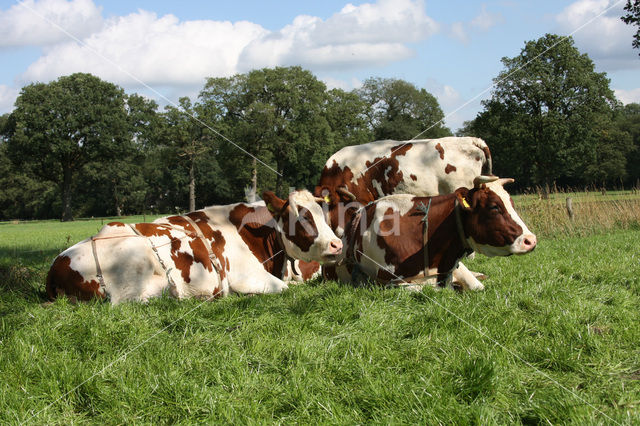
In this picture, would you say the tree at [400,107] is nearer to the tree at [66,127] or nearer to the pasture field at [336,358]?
the tree at [66,127]

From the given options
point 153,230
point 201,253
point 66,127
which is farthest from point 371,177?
point 66,127

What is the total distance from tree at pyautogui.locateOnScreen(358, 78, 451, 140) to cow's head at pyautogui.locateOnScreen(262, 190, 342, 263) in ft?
217

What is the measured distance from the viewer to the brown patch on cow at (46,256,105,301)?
5.91 meters

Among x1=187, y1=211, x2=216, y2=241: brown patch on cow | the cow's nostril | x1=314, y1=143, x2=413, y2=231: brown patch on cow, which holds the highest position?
x1=314, y1=143, x2=413, y2=231: brown patch on cow

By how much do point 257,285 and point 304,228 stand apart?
0.99 m

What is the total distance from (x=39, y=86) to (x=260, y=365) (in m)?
58.2

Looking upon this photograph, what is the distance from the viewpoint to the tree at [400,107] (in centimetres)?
7338

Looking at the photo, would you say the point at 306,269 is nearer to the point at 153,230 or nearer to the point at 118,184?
the point at 153,230

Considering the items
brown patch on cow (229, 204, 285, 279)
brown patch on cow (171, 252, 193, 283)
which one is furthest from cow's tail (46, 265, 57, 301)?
brown patch on cow (229, 204, 285, 279)

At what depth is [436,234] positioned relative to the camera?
20.0 feet

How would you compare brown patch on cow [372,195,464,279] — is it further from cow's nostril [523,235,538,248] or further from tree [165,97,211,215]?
tree [165,97,211,215]

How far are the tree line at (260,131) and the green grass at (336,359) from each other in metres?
44.5

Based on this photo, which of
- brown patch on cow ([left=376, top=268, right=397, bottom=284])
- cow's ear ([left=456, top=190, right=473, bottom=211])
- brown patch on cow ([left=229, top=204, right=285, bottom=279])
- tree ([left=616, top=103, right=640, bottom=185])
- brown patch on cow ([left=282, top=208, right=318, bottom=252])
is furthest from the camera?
tree ([left=616, top=103, right=640, bottom=185])

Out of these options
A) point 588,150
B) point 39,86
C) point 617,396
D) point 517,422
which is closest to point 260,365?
point 517,422
